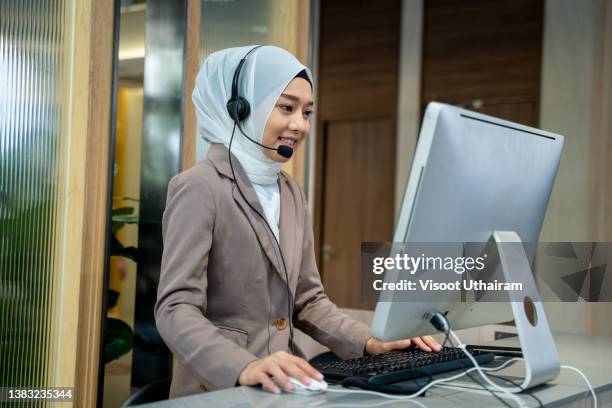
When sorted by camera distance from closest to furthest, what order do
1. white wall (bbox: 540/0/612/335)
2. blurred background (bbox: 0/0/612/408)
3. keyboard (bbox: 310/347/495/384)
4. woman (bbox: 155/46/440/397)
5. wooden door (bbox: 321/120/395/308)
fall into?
keyboard (bbox: 310/347/495/384) → woman (bbox: 155/46/440/397) → blurred background (bbox: 0/0/612/408) → white wall (bbox: 540/0/612/335) → wooden door (bbox: 321/120/395/308)

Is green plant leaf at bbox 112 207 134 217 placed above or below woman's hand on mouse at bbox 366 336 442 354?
above

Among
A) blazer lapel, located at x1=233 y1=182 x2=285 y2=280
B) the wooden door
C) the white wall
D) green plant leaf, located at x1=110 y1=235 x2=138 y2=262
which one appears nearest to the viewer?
blazer lapel, located at x1=233 y1=182 x2=285 y2=280

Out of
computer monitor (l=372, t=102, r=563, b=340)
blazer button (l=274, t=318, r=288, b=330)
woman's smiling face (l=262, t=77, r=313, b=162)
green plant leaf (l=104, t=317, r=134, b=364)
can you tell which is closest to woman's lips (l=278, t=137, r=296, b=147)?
woman's smiling face (l=262, t=77, r=313, b=162)

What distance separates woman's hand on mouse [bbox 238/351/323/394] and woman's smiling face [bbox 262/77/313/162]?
22.4 inches

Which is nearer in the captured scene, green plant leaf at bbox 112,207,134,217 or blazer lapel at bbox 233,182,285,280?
blazer lapel at bbox 233,182,285,280

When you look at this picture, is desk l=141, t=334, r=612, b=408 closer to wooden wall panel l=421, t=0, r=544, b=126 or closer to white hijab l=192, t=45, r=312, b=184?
white hijab l=192, t=45, r=312, b=184

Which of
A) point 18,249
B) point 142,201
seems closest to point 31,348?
point 18,249

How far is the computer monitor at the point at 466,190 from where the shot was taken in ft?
4.10

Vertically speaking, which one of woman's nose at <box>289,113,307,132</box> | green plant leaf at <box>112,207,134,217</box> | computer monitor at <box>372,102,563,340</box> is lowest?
A: green plant leaf at <box>112,207,134,217</box>

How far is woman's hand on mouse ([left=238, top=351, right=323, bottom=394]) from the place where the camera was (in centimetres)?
129

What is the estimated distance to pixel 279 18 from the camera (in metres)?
3.20

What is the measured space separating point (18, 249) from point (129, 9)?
36.5 inches

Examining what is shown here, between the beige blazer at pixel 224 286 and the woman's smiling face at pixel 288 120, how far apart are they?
10cm

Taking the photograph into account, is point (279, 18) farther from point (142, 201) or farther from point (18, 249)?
point (18, 249)
